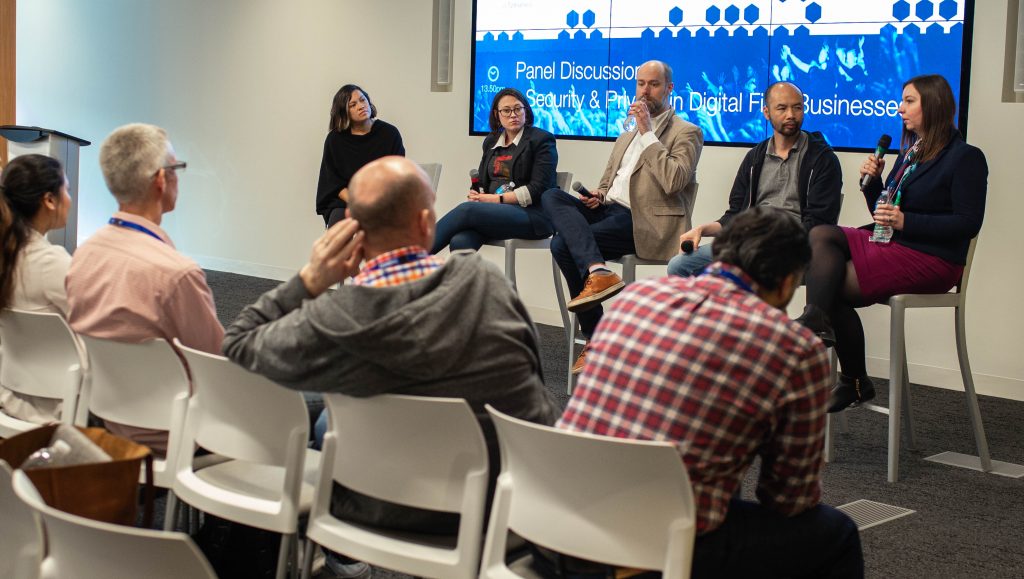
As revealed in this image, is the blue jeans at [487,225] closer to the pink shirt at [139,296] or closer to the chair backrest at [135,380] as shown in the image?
the pink shirt at [139,296]

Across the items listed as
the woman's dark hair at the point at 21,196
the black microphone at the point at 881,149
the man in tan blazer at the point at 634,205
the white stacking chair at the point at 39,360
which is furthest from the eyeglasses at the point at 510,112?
the white stacking chair at the point at 39,360

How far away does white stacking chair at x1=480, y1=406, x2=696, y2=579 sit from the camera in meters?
1.78

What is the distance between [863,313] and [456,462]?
4.27 m

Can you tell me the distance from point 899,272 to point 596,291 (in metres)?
1.42

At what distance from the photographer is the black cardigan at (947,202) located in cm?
391

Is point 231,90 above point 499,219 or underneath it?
above

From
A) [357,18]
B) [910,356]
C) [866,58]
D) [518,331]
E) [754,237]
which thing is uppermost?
[357,18]

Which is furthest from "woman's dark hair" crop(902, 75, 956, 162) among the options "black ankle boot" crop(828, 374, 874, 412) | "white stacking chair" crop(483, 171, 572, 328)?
"white stacking chair" crop(483, 171, 572, 328)

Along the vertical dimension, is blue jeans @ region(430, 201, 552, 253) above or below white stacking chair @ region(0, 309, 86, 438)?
above

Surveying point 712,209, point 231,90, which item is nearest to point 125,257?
point 712,209

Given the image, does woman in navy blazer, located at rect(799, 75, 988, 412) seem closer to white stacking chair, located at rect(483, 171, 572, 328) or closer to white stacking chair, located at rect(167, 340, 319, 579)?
white stacking chair, located at rect(483, 171, 572, 328)

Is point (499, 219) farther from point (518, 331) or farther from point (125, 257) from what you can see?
point (518, 331)

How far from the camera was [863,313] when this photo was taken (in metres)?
5.80

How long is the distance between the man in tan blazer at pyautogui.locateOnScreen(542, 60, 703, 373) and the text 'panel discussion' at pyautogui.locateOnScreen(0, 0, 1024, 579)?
0.02 meters
